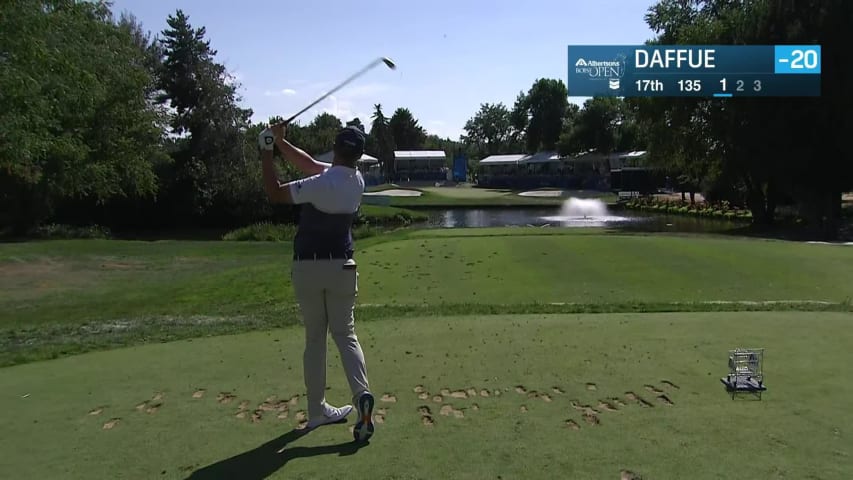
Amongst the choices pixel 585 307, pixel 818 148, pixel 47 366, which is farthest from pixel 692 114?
pixel 47 366

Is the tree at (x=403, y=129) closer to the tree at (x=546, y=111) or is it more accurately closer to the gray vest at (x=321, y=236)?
the tree at (x=546, y=111)

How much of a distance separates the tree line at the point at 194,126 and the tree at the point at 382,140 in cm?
7263

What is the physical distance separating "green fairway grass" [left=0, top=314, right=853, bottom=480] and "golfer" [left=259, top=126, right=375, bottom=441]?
32cm

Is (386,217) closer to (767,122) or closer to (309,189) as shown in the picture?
(767,122)

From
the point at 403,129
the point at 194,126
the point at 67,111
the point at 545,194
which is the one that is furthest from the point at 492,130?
the point at 67,111

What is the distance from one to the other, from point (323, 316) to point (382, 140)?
13749 cm

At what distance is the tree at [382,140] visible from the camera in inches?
5167

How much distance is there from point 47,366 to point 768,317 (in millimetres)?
8855

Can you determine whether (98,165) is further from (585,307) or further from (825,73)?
(825,73)

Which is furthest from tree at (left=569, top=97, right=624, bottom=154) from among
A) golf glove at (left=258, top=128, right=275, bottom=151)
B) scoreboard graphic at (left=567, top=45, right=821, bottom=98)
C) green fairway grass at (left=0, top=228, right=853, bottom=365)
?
golf glove at (left=258, top=128, right=275, bottom=151)

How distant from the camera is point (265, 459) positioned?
15.1ft

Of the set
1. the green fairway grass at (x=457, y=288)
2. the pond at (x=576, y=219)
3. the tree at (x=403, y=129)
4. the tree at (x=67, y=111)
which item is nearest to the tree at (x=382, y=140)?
the tree at (x=403, y=129)

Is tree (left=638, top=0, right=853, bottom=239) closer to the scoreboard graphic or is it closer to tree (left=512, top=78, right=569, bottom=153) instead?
the scoreboard graphic

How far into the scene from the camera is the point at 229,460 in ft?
15.2
